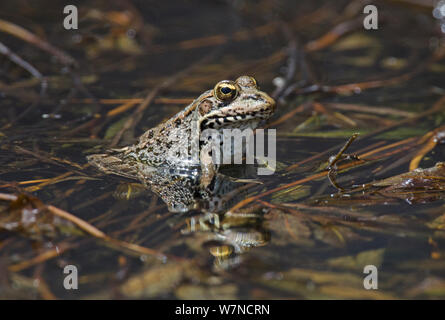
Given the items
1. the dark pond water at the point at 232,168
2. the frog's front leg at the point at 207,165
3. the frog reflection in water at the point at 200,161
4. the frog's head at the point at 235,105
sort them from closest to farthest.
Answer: the dark pond water at the point at 232,168 → the frog reflection in water at the point at 200,161 → the frog's head at the point at 235,105 → the frog's front leg at the point at 207,165

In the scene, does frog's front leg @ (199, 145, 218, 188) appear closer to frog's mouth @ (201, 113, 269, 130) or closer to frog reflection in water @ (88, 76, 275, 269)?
frog reflection in water @ (88, 76, 275, 269)

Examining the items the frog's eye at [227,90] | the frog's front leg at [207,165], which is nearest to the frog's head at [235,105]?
the frog's eye at [227,90]

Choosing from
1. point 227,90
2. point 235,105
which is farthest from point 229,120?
point 227,90

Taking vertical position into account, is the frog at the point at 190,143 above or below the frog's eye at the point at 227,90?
below

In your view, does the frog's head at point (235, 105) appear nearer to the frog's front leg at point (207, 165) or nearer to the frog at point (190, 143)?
the frog at point (190, 143)

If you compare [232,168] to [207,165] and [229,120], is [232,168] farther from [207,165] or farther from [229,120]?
[229,120]

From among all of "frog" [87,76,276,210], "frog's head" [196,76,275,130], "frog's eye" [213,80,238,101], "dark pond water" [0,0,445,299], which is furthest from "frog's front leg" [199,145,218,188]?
"frog's eye" [213,80,238,101]
